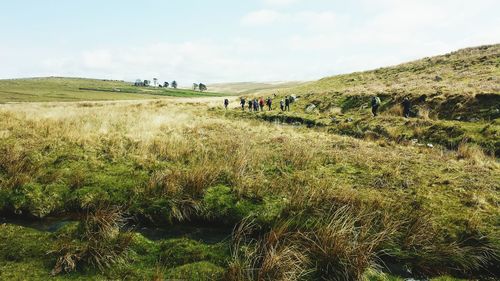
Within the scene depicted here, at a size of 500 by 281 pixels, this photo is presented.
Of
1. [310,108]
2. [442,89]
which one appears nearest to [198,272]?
[442,89]

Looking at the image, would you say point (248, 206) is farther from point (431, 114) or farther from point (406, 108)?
point (406, 108)

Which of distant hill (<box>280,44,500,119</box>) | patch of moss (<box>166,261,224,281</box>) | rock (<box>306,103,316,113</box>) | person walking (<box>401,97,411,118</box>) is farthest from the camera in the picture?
rock (<box>306,103,316,113</box>)

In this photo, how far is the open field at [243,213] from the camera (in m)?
6.36

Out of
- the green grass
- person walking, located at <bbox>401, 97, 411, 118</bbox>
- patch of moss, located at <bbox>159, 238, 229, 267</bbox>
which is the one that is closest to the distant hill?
person walking, located at <bbox>401, 97, 411, 118</bbox>

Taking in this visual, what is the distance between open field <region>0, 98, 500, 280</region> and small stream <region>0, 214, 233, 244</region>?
104 mm

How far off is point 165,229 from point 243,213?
5.57 ft

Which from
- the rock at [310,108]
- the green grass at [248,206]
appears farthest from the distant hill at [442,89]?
the green grass at [248,206]

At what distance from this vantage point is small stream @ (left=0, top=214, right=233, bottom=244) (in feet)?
24.8

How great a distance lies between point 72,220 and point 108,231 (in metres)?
1.45

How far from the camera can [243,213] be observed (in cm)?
823

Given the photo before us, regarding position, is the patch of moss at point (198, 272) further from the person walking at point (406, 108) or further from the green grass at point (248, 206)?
the person walking at point (406, 108)

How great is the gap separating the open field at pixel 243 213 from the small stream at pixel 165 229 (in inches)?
4.1

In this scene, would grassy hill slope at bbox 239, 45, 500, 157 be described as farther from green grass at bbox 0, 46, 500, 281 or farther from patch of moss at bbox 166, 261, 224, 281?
patch of moss at bbox 166, 261, 224, 281

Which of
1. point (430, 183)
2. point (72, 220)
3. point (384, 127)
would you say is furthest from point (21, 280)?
point (384, 127)
